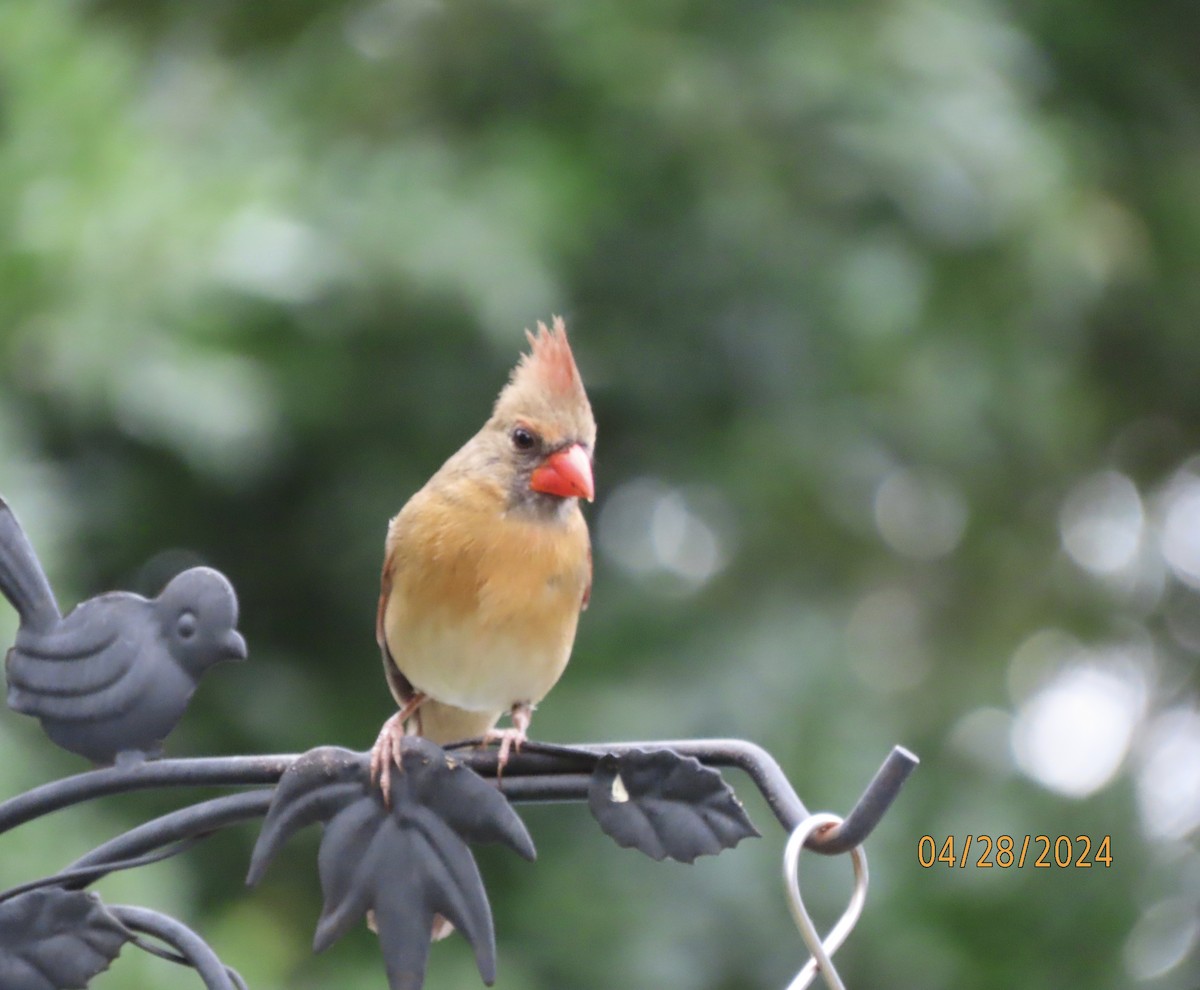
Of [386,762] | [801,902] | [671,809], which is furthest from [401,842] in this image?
[801,902]

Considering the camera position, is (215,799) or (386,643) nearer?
(215,799)

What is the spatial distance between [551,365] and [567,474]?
17 centimetres

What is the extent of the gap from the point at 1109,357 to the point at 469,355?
2296mm

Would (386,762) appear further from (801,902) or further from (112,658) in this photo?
(801,902)

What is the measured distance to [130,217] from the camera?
9.30 ft

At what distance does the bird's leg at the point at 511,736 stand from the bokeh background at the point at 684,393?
3.16ft

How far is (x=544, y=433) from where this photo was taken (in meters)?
2.37

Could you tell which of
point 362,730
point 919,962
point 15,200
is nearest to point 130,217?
point 15,200

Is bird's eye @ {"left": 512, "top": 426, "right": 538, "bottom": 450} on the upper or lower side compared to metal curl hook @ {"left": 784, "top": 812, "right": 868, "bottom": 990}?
upper

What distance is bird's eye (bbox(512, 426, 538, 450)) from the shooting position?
2398 millimetres

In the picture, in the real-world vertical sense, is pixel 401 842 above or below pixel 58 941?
above

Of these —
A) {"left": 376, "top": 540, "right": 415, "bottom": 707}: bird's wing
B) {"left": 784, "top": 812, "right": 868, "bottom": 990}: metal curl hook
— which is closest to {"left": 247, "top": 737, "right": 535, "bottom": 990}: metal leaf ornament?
{"left": 784, "top": 812, "right": 868, "bottom": 990}: metal curl hook

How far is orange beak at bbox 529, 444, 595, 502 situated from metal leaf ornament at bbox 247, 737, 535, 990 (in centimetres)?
89

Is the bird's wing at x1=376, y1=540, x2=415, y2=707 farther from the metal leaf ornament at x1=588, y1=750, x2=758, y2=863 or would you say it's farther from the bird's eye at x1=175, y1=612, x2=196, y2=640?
the metal leaf ornament at x1=588, y1=750, x2=758, y2=863
